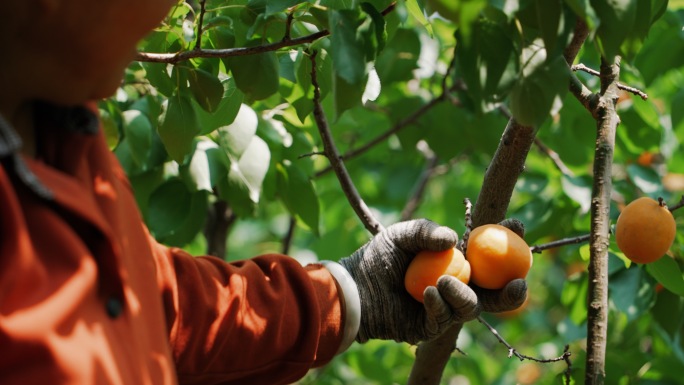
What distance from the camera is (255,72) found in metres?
1.45

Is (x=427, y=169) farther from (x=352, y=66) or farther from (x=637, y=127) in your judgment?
(x=352, y=66)

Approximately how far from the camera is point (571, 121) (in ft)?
7.60

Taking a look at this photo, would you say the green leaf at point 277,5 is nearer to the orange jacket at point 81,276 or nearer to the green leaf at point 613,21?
the orange jacket at point 81,276

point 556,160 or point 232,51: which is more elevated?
point 232,51

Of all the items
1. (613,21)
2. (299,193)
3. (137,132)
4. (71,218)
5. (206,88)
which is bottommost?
(299,193)

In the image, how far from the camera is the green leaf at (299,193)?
1961 millimetres

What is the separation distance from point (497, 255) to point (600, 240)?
16 centimetres

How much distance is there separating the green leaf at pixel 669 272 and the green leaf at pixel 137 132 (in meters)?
0.95

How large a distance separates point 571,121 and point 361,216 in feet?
2.90

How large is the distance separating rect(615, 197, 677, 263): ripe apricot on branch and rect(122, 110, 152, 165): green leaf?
877 mm

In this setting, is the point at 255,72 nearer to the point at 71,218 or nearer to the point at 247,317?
the point at 247,317

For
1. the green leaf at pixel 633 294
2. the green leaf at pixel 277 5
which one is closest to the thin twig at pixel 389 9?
the green leaf at pixel 277 5

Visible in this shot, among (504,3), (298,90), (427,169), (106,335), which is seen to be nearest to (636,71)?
(427,169)

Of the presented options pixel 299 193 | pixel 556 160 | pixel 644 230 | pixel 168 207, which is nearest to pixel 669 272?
pixel 644 230
